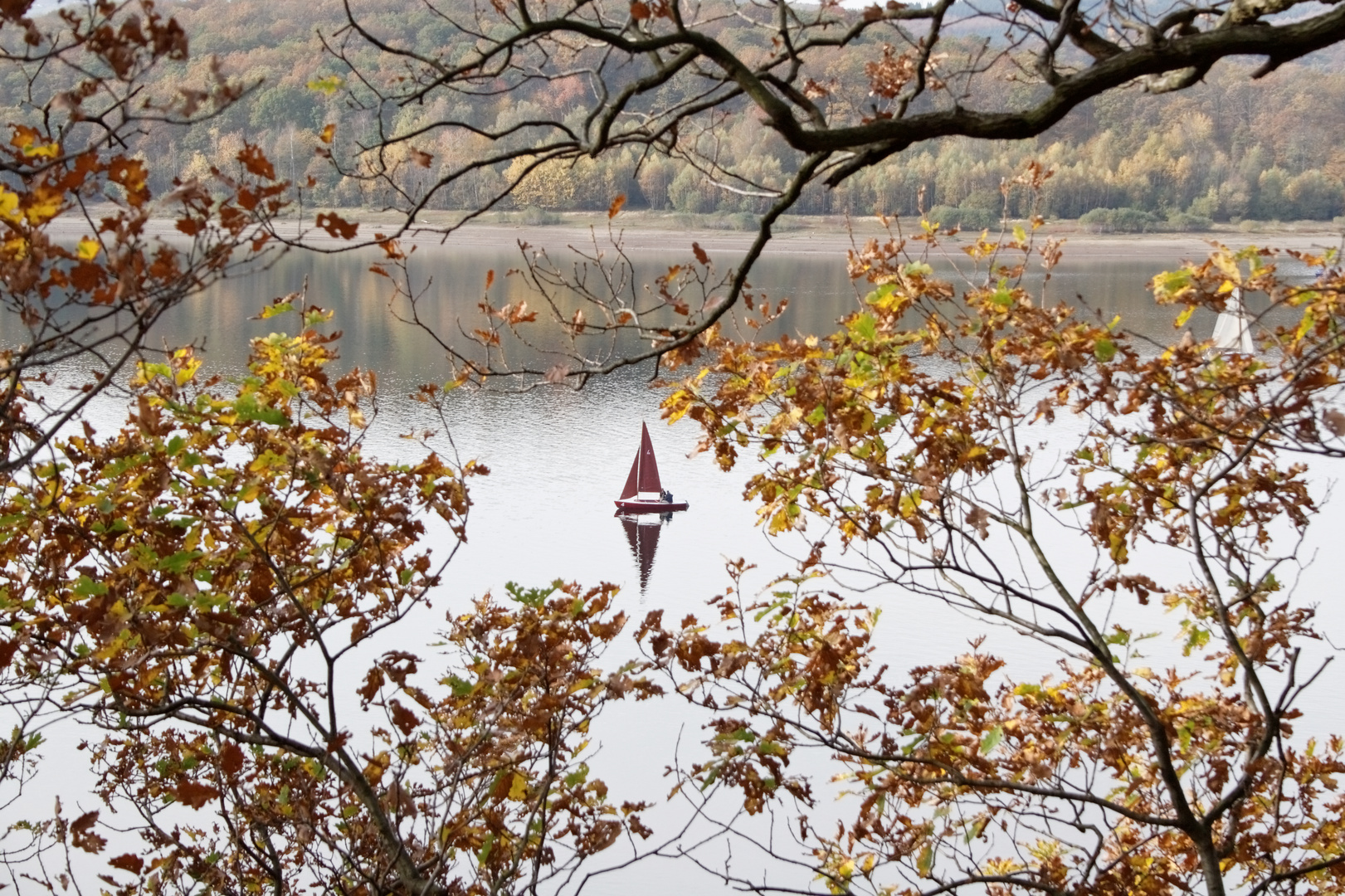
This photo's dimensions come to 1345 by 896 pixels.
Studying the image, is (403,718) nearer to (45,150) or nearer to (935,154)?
(45,150)

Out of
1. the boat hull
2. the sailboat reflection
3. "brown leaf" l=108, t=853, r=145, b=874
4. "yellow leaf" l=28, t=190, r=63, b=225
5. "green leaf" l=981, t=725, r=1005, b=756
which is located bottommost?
the sailboat reflection

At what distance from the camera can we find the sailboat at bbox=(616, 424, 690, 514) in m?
10.7

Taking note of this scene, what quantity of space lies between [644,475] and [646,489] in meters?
0.11

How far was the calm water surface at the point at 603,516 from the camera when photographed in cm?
694

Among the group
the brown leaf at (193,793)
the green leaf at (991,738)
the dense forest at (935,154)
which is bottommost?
the green leaf at (991,738)

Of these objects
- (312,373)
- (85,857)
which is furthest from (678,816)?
(312,373)

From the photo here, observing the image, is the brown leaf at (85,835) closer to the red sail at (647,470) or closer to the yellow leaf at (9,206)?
the yellow leaf at (9,206)

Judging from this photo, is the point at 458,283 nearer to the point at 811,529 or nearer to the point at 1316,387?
the point at 811,529

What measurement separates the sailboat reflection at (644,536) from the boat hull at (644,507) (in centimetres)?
4

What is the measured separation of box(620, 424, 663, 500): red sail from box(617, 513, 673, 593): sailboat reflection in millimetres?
216

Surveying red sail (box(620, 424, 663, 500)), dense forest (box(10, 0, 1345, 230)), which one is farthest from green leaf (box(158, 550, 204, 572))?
dense forest (box(10, 0, 1345, 230))

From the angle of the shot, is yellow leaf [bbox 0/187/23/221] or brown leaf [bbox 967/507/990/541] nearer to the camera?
yellow leaf [bbox 0/187/23/221]

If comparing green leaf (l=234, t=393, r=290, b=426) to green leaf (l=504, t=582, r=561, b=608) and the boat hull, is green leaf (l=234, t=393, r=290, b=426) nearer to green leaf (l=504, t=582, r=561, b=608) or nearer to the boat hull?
green leaf (l=504, t=582, r=561, b=608)

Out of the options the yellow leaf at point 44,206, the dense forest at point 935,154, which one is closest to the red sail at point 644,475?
the yellow leaf at point 44,206
